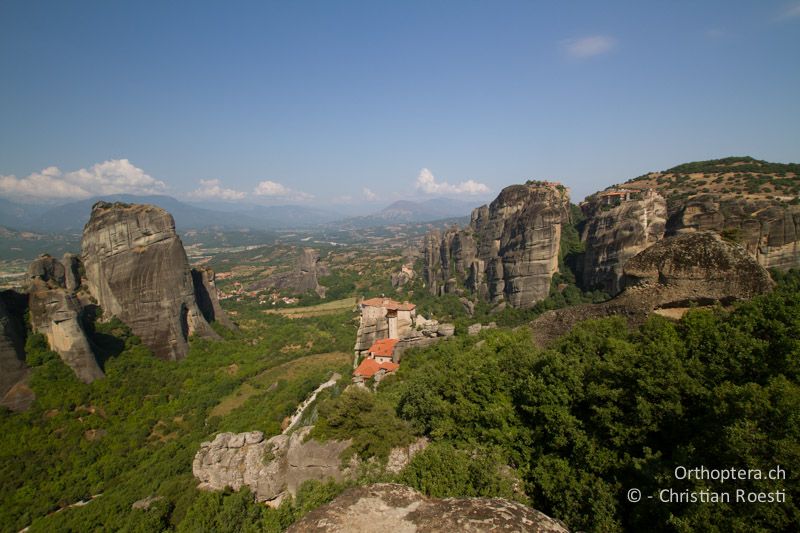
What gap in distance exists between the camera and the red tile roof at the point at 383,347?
27089 mm

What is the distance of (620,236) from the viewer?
129 feet

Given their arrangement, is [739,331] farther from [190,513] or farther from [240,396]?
[240,396]

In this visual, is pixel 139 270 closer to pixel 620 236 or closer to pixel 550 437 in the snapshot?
pixel 550 437

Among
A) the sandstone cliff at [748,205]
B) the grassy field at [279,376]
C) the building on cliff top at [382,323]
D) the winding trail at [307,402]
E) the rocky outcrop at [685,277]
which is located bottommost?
the grassy field at [279,376]

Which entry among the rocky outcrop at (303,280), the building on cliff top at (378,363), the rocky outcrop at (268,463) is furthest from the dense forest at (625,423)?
the rocky outcrop at (303,280)

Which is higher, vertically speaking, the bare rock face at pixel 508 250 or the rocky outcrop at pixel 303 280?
the bare rock face at pixel 508 250

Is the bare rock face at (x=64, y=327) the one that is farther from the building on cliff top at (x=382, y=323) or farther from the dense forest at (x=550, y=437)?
the building on cliff top at (x=382, y=323)

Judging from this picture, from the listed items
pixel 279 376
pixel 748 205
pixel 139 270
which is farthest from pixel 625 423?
pixel 748 205

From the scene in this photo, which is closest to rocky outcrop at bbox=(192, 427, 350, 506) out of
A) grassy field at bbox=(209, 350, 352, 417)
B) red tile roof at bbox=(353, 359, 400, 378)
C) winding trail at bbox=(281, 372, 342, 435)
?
winding trail at bbox=(281, 372, 342, 435)

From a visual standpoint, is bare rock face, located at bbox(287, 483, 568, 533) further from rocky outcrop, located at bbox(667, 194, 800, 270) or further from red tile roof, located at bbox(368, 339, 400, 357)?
rocky outcrop, located at bbox(667, 194, 800, 270)

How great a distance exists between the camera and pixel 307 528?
5.83 metres

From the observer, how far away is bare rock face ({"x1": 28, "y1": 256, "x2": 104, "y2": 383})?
2730 cm

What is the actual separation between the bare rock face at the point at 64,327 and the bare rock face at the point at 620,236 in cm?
4381

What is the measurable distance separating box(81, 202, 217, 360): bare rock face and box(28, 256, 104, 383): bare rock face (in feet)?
19.1
